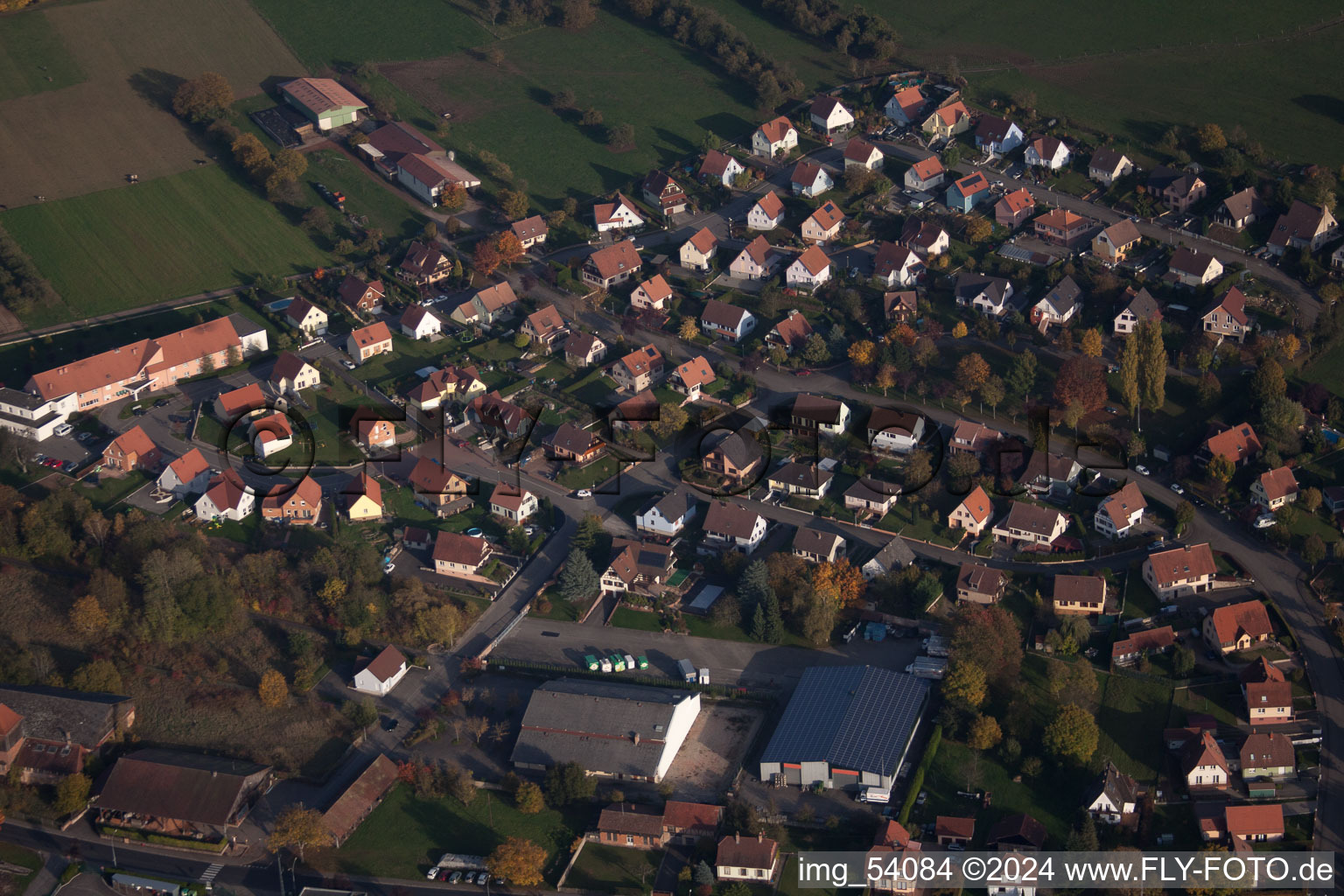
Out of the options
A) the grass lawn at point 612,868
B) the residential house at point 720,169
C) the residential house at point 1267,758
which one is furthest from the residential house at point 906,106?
the grass lawn at point 612,868

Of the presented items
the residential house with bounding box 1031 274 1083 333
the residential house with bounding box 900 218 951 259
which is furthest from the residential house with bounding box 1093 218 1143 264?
the residential house with bounding box 900 218 951 259

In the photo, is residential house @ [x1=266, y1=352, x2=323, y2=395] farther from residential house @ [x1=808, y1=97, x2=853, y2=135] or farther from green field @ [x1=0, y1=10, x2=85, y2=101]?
residential house @ [x1=808, y1=97, x2=853, y2=135]

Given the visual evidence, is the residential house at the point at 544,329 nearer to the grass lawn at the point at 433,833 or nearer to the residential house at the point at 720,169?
the residential house at the point at 720,169

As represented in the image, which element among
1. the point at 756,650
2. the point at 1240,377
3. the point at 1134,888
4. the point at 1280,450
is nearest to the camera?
the point at 1134,888

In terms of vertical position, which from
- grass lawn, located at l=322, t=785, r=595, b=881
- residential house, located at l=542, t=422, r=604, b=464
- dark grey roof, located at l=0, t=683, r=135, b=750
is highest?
residential house, located at l=542, t=422, r=604, b=464

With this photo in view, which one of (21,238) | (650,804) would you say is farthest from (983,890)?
(21,238)

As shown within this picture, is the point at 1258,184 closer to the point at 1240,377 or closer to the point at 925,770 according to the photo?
the point at 1240,377

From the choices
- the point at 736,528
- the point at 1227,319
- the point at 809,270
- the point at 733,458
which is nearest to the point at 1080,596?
the point at 736,528
